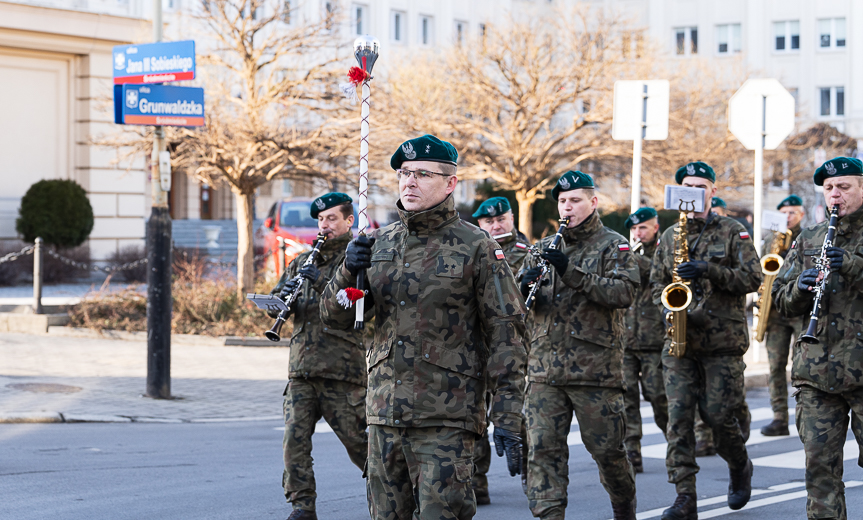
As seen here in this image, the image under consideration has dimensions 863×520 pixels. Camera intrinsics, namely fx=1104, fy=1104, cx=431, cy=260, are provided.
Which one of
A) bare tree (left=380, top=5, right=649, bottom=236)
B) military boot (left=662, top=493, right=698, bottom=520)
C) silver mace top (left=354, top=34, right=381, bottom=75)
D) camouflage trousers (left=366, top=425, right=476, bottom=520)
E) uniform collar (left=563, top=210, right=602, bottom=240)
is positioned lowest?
military boot (left=662, top=493, right=698, bottom=520)

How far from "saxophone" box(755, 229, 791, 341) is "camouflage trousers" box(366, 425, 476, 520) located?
20.9 ft

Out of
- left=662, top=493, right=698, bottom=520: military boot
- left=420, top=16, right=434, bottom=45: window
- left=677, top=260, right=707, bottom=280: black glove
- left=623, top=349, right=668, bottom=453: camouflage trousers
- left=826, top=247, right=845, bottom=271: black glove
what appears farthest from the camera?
left=420, top=16, right=434, bottom=45: window

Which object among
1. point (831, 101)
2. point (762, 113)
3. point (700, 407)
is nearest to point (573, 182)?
point (700, 407)

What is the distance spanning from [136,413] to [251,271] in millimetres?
6870

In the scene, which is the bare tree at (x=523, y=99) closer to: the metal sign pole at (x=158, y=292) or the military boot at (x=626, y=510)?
the metal sign pole at (x=158, y=292)

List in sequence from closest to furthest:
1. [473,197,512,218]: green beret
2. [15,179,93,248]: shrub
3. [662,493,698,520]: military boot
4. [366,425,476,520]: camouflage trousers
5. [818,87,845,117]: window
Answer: [366,425,476,520]: camouflage trousers < [662,493,698,520]: military boot < [473,197,512,218]: green beret < [15,179,93,248]: shrub < [818,87,845,117]: window

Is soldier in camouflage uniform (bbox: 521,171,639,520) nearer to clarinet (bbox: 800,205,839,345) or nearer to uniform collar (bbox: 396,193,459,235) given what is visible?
clarinet (bbox: 800,205,839,345)

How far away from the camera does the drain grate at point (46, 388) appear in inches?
482

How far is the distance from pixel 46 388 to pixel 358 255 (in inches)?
350

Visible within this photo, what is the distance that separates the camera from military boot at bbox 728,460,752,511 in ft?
24.2

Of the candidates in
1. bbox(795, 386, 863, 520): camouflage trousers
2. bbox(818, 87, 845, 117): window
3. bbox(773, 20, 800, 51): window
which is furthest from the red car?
bbox(773, 20, 800, 51): window

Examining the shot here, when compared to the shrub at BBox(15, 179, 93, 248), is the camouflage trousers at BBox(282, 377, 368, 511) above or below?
below

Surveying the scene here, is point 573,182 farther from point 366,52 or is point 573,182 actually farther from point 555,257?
point 366,52

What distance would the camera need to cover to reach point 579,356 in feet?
21.0
